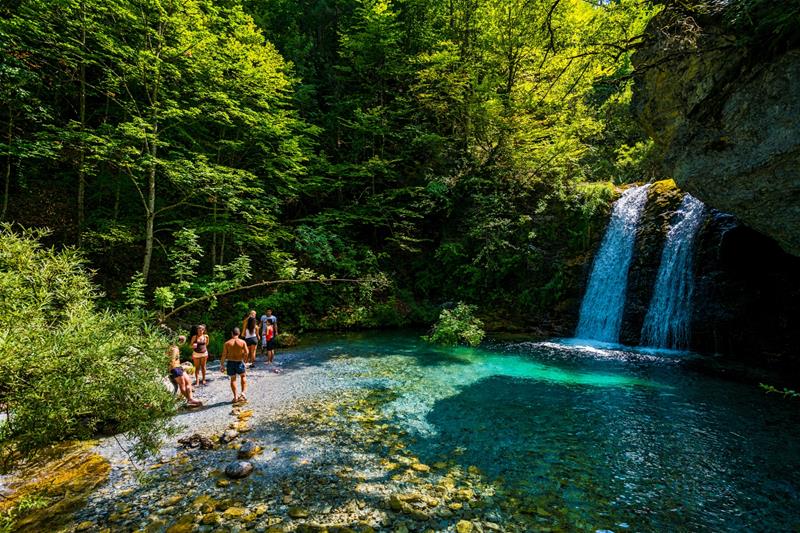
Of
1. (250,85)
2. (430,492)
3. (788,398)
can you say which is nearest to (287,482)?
(430,492)

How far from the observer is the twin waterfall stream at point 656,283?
1205 centimetres

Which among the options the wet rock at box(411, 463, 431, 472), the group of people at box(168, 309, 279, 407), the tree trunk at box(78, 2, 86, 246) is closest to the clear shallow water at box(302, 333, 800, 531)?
the wet rock at box(411, 463, 431, 472)

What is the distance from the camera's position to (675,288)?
12.2 meters

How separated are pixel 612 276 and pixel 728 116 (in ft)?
30.3

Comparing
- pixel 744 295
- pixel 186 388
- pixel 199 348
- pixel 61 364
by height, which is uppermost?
pixel 744 295

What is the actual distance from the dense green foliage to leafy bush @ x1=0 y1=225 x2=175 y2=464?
602 centimetres

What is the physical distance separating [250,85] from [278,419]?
12381 millimetres

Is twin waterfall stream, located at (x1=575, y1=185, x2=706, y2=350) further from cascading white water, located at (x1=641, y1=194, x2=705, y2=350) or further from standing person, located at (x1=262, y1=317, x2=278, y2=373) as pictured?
standing person, located at (x1=262, y1=317, x2=278, y2=373)

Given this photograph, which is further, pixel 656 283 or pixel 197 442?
pixel 656 283

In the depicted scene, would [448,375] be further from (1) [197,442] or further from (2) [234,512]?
(2) [234,512]

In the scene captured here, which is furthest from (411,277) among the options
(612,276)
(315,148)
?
(612,276)

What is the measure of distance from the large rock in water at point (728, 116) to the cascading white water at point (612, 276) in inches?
270

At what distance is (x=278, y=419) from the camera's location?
6.83m

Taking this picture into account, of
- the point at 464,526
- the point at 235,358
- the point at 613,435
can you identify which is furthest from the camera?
the point at 235,358
